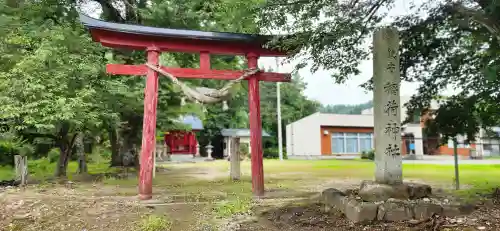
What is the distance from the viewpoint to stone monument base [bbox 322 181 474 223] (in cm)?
614

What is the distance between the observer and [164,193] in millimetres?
9992

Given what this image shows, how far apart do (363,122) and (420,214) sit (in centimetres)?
3016

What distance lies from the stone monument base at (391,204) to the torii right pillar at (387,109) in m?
0.32

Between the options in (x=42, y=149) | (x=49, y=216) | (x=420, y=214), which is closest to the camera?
(x=420, y=214)

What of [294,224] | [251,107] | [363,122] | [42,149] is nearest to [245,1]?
[251,107]

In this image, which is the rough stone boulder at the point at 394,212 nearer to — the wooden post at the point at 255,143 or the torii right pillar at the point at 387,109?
the torii right pillar at the point at 387,109

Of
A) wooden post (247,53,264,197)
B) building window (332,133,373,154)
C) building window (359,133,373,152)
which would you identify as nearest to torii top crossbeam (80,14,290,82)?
wooden post (247,53,264,197)

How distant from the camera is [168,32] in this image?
8891mm

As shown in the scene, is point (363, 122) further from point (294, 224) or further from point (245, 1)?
point (294, 224)

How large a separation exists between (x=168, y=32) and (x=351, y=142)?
29131 millimetres

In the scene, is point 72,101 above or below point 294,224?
above

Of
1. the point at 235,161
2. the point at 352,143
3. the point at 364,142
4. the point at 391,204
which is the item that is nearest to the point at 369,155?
the point at 352,143

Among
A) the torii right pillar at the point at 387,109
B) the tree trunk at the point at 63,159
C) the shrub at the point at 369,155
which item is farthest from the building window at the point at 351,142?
the torii right pillar at the point at 387,109

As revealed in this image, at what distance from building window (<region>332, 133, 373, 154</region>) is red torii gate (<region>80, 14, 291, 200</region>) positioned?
85.4 ft
